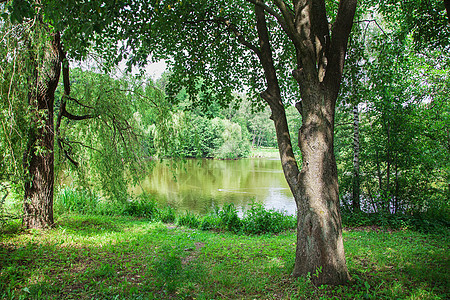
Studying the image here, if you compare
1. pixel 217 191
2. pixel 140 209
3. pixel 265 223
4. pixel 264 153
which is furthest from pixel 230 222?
pixel 264 153

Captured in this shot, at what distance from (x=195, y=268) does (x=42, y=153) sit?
3.55 m

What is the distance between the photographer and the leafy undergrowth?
2.93 m

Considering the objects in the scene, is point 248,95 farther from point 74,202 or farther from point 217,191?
point 217,191

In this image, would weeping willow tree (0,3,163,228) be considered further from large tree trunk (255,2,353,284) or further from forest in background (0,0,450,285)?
→ large tree trunk (255,2,353,284)

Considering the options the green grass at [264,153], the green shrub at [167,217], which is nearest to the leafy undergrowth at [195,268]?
the green shrub at [167,217]

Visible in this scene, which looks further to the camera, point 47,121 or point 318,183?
point 47,121

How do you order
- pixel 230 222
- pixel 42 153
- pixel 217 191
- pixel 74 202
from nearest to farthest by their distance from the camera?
1. pixel 42 153
2. pixel 230 222
3. pixel 74 202
4. pixel 217 191

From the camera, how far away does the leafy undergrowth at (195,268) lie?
2.93 m

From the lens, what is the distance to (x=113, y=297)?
285 centimetres

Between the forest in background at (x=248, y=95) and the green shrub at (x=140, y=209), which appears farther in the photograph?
the green shrub at (x=140, y=209)

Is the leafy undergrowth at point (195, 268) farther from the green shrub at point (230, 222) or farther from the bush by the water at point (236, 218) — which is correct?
the green shrub at point (230, 222)

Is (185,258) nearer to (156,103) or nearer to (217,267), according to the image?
(217,267)

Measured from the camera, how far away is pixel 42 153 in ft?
16.4

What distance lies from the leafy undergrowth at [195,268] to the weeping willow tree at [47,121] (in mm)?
1008
